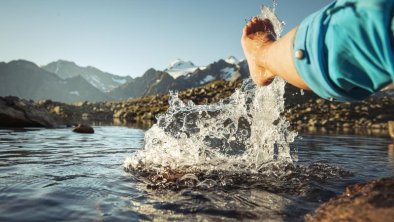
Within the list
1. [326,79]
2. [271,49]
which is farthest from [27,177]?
[326,79]

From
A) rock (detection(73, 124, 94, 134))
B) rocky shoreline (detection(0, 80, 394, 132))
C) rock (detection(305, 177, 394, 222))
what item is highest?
rocky shoreline (detection(0, 80, 394, 132))

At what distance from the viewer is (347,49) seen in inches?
64.2

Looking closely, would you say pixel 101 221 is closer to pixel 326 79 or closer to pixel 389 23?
pixel 326 79

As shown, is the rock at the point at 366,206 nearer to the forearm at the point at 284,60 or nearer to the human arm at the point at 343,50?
the human arm at the point at 343,50

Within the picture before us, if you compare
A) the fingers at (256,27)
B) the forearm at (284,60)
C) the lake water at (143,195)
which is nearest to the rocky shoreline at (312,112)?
the lake water at (143,195)

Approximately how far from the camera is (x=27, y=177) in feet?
16.2

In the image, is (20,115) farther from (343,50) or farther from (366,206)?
(343,50)

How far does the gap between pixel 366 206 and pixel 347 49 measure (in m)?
1.23

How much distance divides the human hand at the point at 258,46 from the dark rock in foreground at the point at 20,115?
1916 cm

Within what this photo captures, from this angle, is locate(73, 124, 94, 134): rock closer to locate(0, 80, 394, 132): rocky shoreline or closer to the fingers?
the fingers

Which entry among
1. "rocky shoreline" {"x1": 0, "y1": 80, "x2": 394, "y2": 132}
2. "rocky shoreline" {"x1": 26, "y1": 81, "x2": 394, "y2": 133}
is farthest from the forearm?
"rocky shoreline" {"x1": 26, "y1": 81, "x2": 394, "y2": 133}

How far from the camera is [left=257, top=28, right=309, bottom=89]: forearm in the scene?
6.75 feet

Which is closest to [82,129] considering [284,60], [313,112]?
[284,60]

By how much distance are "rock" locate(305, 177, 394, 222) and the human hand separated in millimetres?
1092
